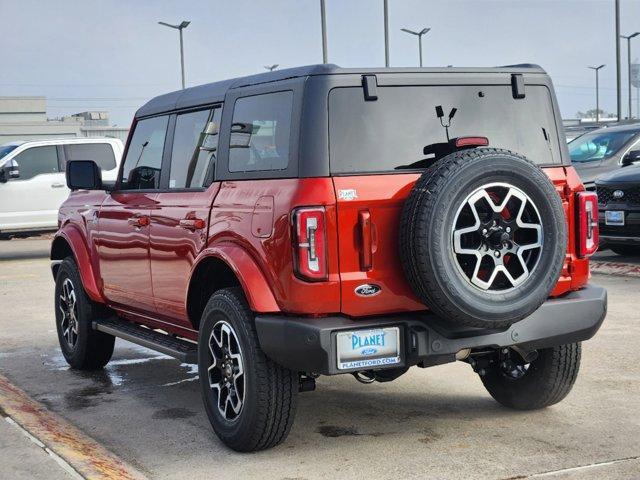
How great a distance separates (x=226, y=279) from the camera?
581 centimetres

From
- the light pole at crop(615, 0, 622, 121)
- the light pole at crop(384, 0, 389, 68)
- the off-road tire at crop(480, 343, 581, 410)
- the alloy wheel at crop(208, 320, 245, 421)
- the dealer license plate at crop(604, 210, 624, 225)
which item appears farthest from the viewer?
the light pole at crop(615, 0, 622, 121)

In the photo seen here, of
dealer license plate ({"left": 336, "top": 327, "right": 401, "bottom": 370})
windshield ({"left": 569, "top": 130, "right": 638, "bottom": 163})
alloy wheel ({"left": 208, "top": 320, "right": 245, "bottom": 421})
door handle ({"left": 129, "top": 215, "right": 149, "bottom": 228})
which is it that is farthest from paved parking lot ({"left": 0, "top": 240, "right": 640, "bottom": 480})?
windshield ({"left": 569, "top": 130, "right": 638, "bottom": 163})

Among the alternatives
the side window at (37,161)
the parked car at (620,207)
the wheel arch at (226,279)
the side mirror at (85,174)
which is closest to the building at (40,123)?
the side window at (37,161)

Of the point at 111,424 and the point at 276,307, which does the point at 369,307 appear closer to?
the point at 276,307

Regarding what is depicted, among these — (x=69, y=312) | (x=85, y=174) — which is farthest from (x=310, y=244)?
(x=69, y=312)

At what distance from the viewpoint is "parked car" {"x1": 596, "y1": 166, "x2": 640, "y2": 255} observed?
41.4 feet

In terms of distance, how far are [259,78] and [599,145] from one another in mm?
11650

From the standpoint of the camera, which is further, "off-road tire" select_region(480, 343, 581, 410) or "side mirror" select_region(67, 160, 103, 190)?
"side mirror" select_region(67, 160, 103, 190)

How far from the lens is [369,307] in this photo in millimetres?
5016

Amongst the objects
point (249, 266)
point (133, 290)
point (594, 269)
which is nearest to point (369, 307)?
point (249, 266)

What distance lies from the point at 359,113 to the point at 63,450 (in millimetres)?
2221

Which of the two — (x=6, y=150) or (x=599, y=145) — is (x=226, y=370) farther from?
(x=6, y=150)

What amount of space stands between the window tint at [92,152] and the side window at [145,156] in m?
11.2

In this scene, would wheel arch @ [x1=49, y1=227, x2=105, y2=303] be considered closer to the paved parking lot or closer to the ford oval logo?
the paved parking lot
